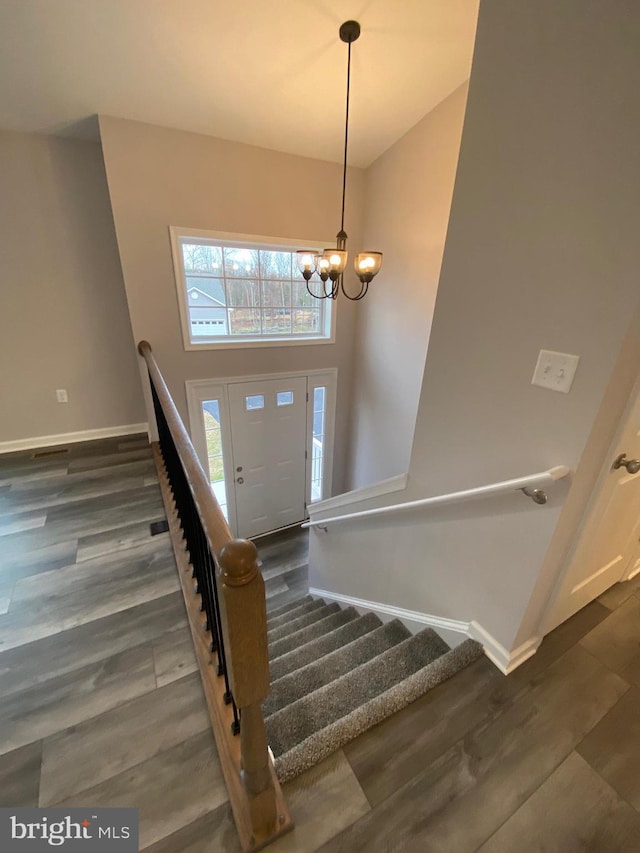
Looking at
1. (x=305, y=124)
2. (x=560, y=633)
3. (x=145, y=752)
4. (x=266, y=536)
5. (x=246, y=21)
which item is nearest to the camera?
(x=145, y=752)

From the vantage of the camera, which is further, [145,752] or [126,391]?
[126,391]

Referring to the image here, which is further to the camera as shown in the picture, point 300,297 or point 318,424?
point 318,424

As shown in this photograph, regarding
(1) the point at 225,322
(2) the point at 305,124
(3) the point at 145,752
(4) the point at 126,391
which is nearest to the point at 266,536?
(4) the point at 126,391

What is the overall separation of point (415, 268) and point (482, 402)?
2271 mm

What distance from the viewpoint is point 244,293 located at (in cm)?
348

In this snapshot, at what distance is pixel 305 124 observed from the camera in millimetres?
2764

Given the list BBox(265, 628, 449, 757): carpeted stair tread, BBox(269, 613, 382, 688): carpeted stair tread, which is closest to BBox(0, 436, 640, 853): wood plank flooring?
BBox(265, 628, 449, 757): carpeted stair tread

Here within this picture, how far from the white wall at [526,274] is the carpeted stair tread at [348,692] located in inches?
9.3

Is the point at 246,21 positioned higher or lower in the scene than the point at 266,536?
higher

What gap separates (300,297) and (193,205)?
4.33ft

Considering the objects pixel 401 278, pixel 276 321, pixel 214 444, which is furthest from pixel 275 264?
pixel 214 444

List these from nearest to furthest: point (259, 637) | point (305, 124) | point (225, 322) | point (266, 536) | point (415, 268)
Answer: point (259, 637)
point (305, 124)
point (415, 268)
point (225, 322)
point (266, 536)

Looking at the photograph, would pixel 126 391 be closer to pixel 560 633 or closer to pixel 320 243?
pixel 320 243

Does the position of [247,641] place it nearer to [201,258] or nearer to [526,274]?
[526,274]
